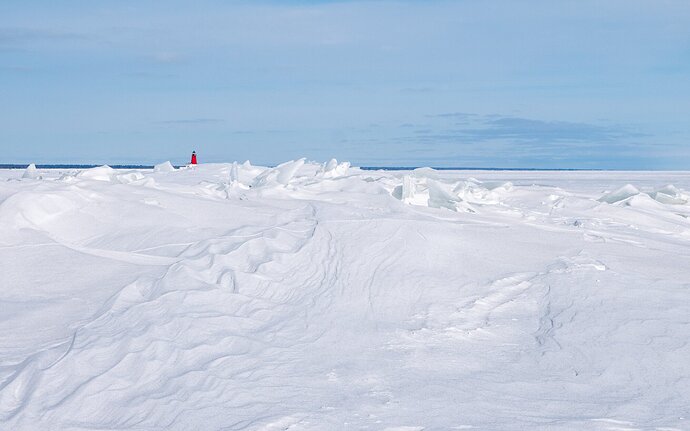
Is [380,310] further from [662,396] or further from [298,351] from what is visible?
[662,396]

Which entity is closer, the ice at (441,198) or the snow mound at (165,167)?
the ice at (441,198)

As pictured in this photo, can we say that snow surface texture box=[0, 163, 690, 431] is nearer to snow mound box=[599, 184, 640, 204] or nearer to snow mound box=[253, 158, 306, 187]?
snow mound box=[253, 158, 306, 187]

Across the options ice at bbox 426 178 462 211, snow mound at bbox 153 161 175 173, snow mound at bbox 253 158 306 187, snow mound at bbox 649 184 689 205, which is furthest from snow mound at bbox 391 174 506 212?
snow mound at bbox 153 161 175 173

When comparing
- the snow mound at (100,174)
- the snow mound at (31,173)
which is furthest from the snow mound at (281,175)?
the snow mound at (31,173)

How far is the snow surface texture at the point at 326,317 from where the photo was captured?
307cm

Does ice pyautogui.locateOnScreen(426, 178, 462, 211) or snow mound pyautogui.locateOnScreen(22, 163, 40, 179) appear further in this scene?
snow mound pyautogui.locateOnScreen(22, 163, 40, 179)

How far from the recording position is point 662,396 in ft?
10.0

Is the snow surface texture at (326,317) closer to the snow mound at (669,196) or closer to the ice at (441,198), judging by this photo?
the ice at (441,198)

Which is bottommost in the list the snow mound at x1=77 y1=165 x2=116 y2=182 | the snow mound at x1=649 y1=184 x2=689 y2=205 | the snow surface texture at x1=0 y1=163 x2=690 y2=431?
the snow surface texture at x1=0 y1=163 x2=690 y2=431

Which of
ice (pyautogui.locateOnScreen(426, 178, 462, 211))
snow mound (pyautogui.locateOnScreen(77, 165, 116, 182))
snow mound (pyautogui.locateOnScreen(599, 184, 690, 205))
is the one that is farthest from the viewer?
snow mound (pyautogui.locateOnScreen(599, 184, 690, 205))

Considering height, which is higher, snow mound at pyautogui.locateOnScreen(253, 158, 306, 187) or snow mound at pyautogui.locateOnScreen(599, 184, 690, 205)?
snow mound at pyautogui.locateOnScreen(253, 158, 306, 187)

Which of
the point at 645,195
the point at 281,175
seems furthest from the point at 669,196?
the point at 281,175

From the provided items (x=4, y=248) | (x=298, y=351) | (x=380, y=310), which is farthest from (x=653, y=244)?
(x=4, y=248)

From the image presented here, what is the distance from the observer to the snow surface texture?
3.07 m
